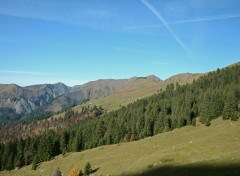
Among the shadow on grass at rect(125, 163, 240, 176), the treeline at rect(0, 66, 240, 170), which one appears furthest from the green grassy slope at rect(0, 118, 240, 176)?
the treeline at rect(0, 66, 240, 170)

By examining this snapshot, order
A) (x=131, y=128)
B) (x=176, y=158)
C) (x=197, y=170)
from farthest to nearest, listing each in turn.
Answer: (x=131, y=128) → (x=176, y=158) → (x=197, y=170)

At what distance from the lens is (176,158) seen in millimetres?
59406

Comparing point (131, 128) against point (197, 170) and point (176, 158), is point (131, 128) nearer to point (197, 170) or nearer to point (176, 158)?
point (176, 158)

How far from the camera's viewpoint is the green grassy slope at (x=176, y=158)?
4646 centimetres

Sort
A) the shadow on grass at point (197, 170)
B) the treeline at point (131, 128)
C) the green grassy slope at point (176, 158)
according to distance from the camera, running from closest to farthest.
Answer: the shadow on grass at point (197, 170)
the green grassy slope at point (176, 158)
the treeline at point (131, 128)

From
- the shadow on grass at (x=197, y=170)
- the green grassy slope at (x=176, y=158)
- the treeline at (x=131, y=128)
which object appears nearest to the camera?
the shadow on grass at (x=197, y=170)

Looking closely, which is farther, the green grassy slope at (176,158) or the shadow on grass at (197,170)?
the green grassy slope at (176,158)

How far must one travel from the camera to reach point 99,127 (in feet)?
503

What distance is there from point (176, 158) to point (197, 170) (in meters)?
14.5

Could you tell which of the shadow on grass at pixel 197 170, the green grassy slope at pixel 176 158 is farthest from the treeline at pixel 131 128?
the shadow on grass at pixel 197 170

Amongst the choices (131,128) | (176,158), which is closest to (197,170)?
(176,158)

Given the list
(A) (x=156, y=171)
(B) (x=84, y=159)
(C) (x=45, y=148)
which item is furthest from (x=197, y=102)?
(A) (x=156, y=171)

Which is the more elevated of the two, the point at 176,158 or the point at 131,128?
the point at 131,128

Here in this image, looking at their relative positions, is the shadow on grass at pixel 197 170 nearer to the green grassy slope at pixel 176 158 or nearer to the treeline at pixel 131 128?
the green grassy slope at pixel 176 158
